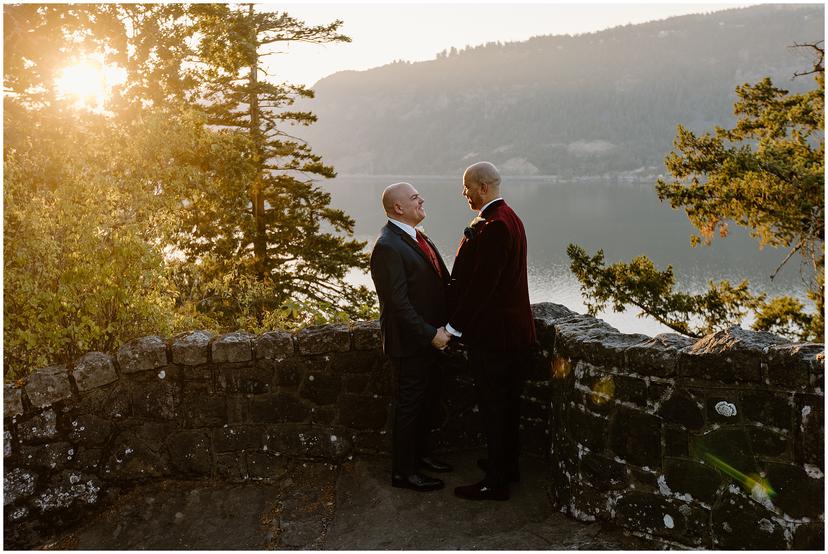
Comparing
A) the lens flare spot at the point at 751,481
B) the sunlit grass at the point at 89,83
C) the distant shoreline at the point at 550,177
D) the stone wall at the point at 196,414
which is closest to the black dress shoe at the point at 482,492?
the stone wall at the point at 196,414

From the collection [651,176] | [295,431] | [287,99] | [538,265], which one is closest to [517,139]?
[651,176]

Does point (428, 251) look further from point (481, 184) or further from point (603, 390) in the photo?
point (603, 390)

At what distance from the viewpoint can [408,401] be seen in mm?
4273

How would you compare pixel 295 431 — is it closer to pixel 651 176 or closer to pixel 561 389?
pixel 561 389

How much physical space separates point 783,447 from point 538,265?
5784 centimetres

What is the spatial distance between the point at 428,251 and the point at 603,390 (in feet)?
4.77

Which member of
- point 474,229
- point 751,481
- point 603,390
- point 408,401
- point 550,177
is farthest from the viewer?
point 550,177

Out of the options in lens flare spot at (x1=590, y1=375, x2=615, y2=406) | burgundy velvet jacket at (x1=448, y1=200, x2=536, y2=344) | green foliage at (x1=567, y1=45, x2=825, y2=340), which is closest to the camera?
lens flare spot at (x1=590, y1=375, x2=615, y2=406)

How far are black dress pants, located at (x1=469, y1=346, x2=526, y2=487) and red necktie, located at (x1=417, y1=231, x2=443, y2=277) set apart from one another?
0.60 m

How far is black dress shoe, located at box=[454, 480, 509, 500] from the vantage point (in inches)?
164

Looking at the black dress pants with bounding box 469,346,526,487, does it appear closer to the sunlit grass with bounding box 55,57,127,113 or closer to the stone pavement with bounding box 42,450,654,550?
the stone pavement with bounding box 42,450,654,550

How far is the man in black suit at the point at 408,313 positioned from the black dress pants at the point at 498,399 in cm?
29

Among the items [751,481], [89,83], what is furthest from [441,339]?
[89,83]

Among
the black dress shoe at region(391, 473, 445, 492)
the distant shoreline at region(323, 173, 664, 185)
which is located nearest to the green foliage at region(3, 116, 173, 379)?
the black dress shoe at region(391, 473, 445, 492)
